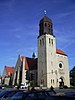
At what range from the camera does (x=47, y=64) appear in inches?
2719

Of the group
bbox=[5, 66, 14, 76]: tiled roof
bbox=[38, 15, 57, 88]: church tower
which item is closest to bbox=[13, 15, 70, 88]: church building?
bbox=[38, 15, 57, 88]: church tower

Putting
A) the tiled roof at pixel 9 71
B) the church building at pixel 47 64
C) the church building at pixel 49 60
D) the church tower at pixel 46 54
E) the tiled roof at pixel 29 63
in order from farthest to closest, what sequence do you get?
1. the tiled roof at pixel 9 71
2. the tiled roof at pixel 29 63
3. the church building at pixel 47 64
4. the church building at pixel 49 60
5. the church tower at pixel 46 54

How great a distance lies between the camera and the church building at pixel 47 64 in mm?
69312

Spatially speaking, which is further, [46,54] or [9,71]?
[9,71]

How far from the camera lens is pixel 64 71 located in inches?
2985

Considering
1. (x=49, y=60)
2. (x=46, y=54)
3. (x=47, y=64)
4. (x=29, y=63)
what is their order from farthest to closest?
(x=29, y=63)
(x=46, y=54)
(x=49, y=60)
(x=47, y=64)

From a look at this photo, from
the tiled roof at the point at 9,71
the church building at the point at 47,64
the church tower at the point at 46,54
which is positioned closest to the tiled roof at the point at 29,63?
the church building at the point at 47,64

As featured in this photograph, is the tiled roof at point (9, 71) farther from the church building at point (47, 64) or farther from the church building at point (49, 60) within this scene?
the church building at point (49, 60)

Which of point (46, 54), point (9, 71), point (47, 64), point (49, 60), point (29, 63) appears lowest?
point (9, 71)

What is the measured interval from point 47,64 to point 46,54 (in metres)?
3.85

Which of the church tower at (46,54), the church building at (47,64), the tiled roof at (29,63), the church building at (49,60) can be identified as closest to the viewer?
the church tower at (46,54)

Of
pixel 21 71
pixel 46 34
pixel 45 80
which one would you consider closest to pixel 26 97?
pixel 45 80

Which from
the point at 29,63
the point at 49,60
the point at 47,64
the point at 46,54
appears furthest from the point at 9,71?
the point at 47,64

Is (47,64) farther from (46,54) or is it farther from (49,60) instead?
(46,54)
